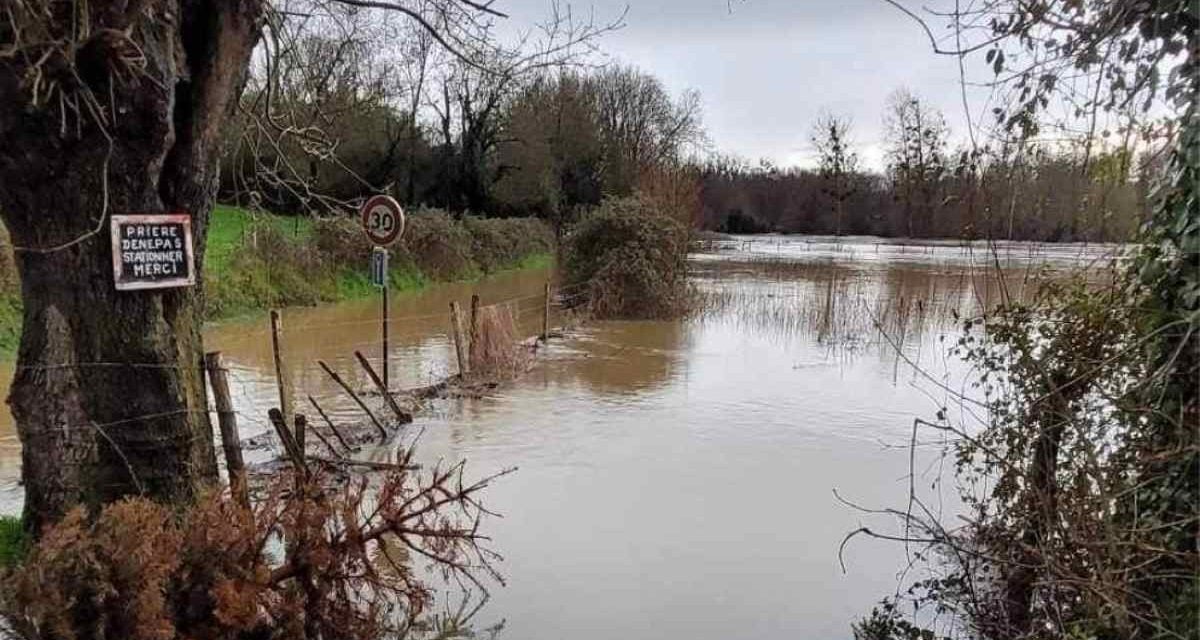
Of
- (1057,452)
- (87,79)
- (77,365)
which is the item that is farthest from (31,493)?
(1057,452)

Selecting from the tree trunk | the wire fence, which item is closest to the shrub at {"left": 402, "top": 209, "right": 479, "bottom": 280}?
the wire fence

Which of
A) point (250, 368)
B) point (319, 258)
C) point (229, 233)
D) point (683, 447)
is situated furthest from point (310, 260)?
point (683, 447)

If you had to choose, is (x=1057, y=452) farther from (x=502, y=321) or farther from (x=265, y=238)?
(x=265, y=238)

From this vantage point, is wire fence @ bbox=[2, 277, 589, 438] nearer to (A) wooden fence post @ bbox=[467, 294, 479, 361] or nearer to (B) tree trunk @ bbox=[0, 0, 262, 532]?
(B) tree trunk @ bbox=[0, 0, 262, 532]

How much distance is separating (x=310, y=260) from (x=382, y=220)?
9702mm

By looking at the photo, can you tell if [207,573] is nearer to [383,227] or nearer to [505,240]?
[383,227]

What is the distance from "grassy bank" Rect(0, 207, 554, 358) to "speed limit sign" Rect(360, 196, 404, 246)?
236 cm

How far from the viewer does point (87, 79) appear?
3.23 metres

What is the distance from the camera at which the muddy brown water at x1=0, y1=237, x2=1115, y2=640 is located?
188 inches

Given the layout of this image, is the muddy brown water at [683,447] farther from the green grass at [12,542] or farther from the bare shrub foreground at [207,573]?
the green grass at [12,542]

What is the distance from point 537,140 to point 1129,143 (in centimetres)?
2918

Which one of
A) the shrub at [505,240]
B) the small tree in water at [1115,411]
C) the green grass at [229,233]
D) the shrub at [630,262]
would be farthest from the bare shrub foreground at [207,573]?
the shrub at [505,240]

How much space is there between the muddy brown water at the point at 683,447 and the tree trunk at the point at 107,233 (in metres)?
1.99

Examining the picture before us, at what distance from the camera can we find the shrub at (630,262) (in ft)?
55.3
